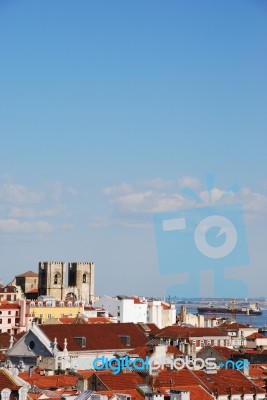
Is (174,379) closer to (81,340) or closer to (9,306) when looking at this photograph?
(81,340)

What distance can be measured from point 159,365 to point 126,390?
22.9ft

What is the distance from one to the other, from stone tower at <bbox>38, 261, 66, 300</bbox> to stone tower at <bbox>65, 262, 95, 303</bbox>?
1442mm

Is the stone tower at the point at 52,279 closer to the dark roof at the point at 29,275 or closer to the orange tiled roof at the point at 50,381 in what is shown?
the dark roof at the point at 29,275

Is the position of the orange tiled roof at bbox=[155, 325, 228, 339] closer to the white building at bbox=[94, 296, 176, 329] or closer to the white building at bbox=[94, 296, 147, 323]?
the white building at bbox=[94, 296, 176, 329]

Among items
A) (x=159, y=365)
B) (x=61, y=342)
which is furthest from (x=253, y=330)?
(x=159, y=365)

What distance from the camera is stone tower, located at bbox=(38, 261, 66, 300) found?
80562mm

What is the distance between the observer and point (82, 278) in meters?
83.9

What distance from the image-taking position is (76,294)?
8119 cm

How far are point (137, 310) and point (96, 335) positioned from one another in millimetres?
25755

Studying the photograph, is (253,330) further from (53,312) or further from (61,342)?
(61,342)

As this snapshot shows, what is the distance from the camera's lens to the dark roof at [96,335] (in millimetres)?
36344

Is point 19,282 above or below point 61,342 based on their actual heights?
above

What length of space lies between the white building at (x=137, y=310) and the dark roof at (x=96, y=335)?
22469 mm

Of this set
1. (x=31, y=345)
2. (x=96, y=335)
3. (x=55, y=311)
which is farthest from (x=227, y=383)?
(x=55, y=311)
